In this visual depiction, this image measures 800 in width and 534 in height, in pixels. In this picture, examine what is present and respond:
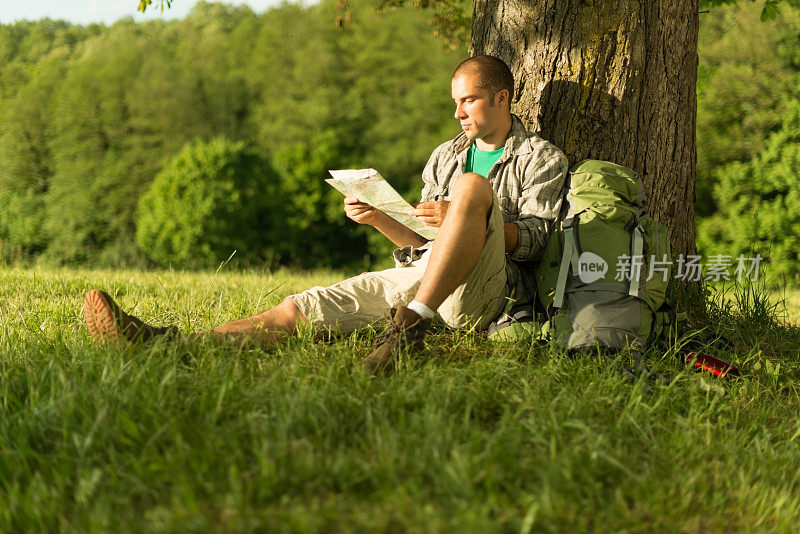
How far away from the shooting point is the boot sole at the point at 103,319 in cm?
296

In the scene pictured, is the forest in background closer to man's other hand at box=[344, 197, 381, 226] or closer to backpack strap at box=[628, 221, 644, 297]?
backpack strap at box=[628, 221, 644, 297]

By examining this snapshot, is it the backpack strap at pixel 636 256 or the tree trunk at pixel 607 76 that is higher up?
the tree trunk at pixel 607 76

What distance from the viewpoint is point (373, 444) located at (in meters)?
2.16

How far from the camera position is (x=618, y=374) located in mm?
2941

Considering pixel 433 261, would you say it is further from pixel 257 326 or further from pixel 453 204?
pixel 257 326

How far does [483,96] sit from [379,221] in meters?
0.85

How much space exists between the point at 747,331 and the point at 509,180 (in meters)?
1.82

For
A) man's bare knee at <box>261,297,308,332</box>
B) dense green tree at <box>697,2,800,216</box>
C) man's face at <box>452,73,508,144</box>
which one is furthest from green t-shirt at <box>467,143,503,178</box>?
dense green tree at <box>697,2,800,216</box>

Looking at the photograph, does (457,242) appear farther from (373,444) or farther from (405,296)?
(373,444)

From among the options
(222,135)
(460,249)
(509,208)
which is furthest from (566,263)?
(222,135)

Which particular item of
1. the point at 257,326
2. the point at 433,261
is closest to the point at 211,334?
the point at 257,326

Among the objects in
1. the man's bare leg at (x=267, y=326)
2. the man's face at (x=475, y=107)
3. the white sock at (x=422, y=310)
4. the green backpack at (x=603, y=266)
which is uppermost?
the man's face at (x=475, y=107)

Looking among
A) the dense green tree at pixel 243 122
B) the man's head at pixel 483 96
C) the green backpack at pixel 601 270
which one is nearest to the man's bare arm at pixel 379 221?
the man's head at pixel 483 96

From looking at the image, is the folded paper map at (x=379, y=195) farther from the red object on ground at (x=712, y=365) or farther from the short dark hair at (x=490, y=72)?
the red object on ground at (x=712, y=365)
